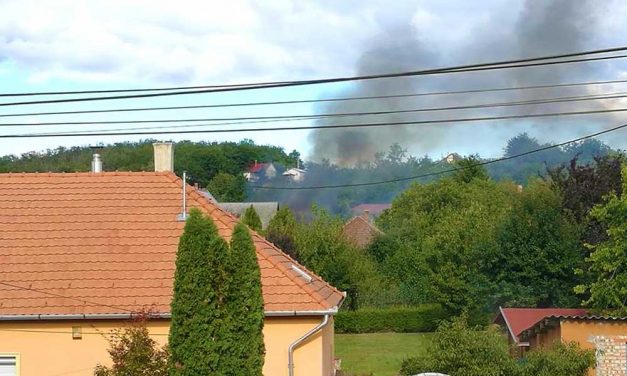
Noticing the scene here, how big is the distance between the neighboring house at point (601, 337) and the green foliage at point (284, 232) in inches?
744

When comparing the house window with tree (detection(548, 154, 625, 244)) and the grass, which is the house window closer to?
the grass

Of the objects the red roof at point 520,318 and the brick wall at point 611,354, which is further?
the red roof at point 520,318

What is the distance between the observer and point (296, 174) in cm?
7044

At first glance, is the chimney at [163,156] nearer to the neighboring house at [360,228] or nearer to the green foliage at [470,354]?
the green foliage at [470,354]

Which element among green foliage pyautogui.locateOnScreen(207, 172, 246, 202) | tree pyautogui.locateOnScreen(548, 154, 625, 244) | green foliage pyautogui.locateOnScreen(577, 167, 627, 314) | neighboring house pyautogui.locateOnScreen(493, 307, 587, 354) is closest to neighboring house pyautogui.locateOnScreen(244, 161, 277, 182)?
green foliage pyautogui.locateOnScreen(207, 172, 246, 202)

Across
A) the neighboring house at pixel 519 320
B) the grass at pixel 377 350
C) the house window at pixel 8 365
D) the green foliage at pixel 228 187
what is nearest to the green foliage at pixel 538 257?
the grass at pixel 377 350

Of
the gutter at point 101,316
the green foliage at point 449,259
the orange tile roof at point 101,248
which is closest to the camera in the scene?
the gutter at point 101,316

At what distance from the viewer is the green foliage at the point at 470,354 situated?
851 inches

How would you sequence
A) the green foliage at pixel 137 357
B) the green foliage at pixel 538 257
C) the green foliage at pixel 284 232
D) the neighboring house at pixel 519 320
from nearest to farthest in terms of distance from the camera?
the green foliage at pixel 137 357
the neighboring house at pixel 519 320
the green foliage at pixel 538 257
the green foliage at pixel 284 232

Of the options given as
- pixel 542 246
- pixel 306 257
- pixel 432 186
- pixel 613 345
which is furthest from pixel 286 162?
pixel 613 345

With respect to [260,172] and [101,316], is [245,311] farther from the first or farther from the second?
[260,172]

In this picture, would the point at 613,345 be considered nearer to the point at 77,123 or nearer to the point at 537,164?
the point at 77,123

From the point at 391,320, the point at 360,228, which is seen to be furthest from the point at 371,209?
the point at 391,320

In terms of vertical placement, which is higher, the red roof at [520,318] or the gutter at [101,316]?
the gutter at [101,316]
